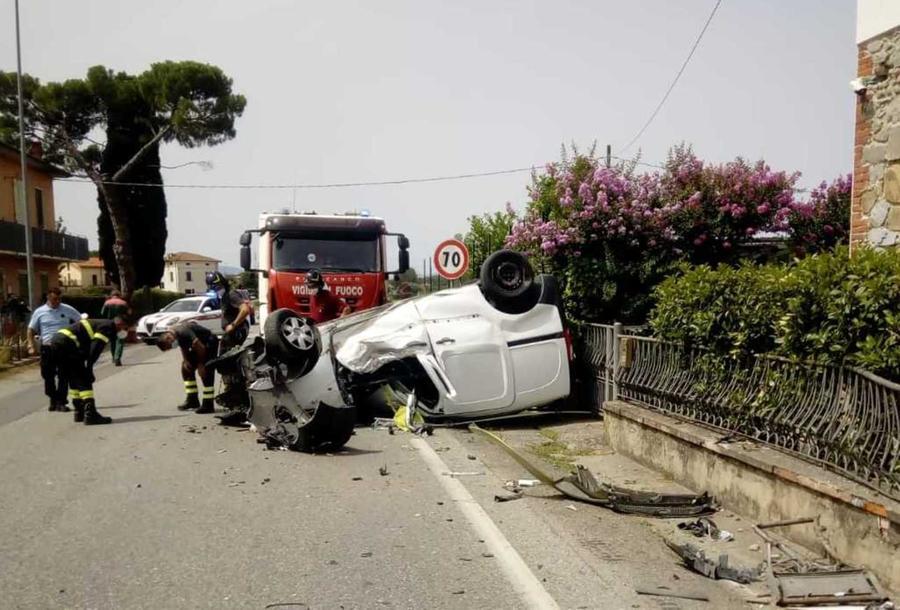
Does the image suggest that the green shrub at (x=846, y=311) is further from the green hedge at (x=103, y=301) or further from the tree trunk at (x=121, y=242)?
the tree trunk at (x=121, y=242)

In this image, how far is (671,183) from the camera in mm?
10992

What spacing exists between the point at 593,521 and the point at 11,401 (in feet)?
32.7

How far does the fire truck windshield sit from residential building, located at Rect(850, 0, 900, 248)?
7760 mm

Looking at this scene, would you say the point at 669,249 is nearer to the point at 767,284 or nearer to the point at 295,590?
the point at 767,284

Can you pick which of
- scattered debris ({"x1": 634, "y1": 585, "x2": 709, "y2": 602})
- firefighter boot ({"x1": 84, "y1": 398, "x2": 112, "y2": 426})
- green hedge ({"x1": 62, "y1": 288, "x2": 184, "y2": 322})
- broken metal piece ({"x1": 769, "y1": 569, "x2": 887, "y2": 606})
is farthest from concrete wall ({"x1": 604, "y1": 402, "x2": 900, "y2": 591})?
green hedge ({"x1": 62, "y1": 288, "x2": 184, "y2": 322})

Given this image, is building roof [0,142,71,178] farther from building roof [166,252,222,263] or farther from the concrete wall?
building roof [166,252,222,263]

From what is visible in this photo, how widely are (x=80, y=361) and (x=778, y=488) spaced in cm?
793

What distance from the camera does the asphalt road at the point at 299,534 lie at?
3.96m

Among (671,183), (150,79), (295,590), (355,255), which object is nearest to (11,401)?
(355,255)

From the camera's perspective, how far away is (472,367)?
8.63 metres

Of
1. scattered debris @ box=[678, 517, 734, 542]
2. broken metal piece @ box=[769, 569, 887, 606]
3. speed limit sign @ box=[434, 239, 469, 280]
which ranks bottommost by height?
scattered debris @ box=[678, 517, 734, 542]

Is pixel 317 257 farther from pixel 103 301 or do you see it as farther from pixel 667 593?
Answer: pixel 103 301

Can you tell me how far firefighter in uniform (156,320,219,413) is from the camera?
982cm

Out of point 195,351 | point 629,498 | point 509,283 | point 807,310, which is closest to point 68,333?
point 195,351
